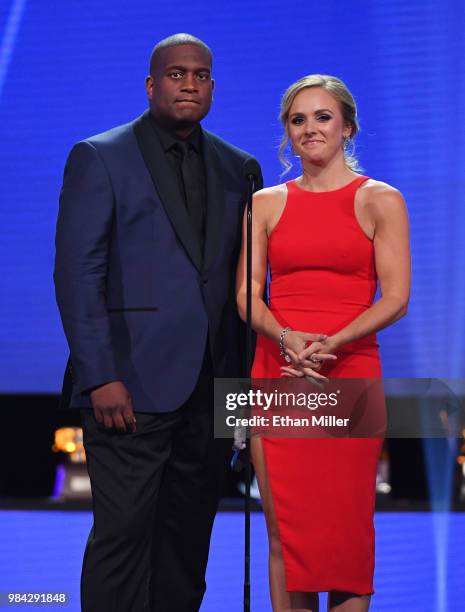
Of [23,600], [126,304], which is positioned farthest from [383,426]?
[23,600]

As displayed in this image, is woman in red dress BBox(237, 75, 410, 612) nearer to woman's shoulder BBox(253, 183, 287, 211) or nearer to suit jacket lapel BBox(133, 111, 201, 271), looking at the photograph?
woman's shoulder BBox(253, 183, 287, 211)

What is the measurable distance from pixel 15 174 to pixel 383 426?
1818 millimetres

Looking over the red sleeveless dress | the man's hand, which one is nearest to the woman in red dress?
the red sleeveless dress

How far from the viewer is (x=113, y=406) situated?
2682mm

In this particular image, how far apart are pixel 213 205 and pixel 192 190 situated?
0.07m

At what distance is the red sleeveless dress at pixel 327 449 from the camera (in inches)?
105

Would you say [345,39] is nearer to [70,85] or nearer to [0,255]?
[70,85]

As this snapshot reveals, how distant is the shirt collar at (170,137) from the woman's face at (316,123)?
285 millimetres

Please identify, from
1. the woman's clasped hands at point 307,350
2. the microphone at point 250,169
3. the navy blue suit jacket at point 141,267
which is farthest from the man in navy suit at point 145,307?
the woman's clasped hands at point 307,350

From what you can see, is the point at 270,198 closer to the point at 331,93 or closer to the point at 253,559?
the point at 331,93

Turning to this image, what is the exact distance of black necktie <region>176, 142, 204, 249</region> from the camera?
2822 mm

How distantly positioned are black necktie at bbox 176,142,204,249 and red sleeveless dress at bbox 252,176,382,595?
0.70 ft

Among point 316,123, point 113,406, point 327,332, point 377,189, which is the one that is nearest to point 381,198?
point 377,189

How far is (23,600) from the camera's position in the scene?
3309 mm
